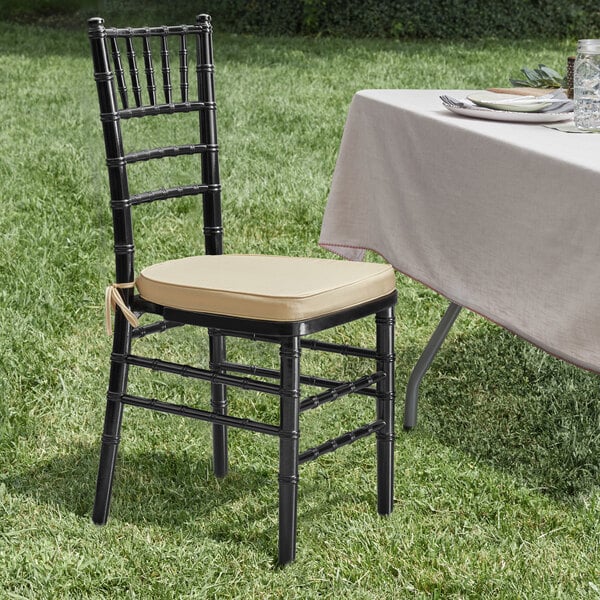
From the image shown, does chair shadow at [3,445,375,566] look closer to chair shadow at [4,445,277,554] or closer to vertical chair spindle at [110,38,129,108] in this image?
chair shadow at [4,445,277,554]

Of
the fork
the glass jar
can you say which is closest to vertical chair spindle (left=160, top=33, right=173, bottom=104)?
the fork

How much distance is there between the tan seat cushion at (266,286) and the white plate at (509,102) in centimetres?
49

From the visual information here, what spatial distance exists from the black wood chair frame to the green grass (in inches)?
5.1

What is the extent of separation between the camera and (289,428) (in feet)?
7.34

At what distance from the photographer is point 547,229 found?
209cm

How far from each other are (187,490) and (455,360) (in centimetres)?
119

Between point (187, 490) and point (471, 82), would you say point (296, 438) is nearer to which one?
point (187, 490)

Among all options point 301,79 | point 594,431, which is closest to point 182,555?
point 594,431

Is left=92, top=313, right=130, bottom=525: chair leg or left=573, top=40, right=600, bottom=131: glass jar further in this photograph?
left=92, top=313, right=130, bottom=525: chair leg

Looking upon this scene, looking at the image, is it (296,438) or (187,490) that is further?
(187,490)

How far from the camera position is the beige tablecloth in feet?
6.56

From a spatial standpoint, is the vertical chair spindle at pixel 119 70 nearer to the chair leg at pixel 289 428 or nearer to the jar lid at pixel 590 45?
the chair leg at pixel 289 428

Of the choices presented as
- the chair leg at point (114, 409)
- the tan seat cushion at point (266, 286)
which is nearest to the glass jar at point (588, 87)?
the tan seat cushion at point (266, 286)

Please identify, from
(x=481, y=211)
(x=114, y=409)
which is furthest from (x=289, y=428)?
(x=481, y=211)
